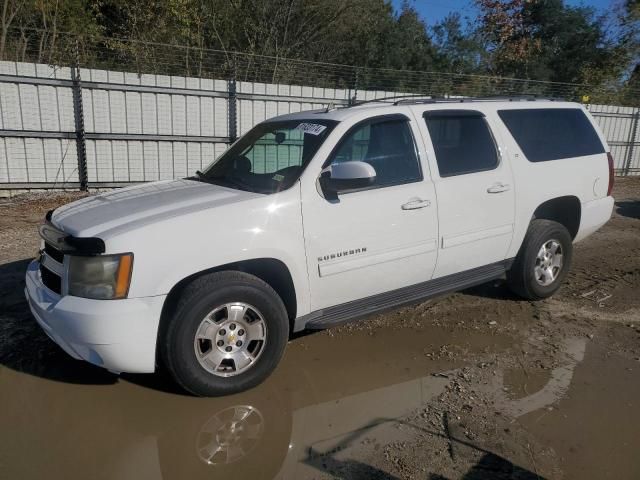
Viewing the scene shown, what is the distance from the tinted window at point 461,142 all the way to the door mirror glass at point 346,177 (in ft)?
3.00

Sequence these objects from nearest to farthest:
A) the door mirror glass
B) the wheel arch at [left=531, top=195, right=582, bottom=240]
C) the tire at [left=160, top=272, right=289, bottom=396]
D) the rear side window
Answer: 1. the tire at [left=160, top=272, right=289, bottom=396]
2. the door mirror glass
3. the rear side window
4. the wheel arch at [left=531, top=195, right=582, bottom=240]

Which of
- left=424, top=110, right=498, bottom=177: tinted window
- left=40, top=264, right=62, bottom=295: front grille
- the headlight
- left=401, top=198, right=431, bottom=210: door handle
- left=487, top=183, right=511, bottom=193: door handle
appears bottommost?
left=40, top=264, right=62, bottom=295: front grille

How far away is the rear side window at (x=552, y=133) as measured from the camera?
4736 mm

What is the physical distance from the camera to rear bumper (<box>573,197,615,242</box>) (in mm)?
5195

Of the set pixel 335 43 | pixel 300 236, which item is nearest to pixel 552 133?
pixel 300 236

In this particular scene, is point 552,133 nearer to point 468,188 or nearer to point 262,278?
point 468,188

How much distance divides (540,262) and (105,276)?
3.90m

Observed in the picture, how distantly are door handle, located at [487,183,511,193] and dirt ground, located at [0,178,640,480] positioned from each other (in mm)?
1184

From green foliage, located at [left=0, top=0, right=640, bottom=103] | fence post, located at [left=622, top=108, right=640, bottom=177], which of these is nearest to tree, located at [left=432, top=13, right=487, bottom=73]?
green foliage, located at [left=0, top=0, right=640, bottom=103]

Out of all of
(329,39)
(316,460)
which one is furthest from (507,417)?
(329,39)

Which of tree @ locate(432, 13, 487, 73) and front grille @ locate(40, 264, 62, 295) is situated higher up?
tree @ locate(432, 13, 487, 73)

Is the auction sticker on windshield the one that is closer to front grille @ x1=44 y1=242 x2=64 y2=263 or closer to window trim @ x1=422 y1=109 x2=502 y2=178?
window trim @ x1=422 y1=109 x2=502 y2=178

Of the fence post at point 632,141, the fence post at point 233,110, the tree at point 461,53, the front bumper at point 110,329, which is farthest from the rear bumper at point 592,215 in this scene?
the tree at point 461,53

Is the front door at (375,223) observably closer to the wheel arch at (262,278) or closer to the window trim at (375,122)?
the window trim at (375,122)
